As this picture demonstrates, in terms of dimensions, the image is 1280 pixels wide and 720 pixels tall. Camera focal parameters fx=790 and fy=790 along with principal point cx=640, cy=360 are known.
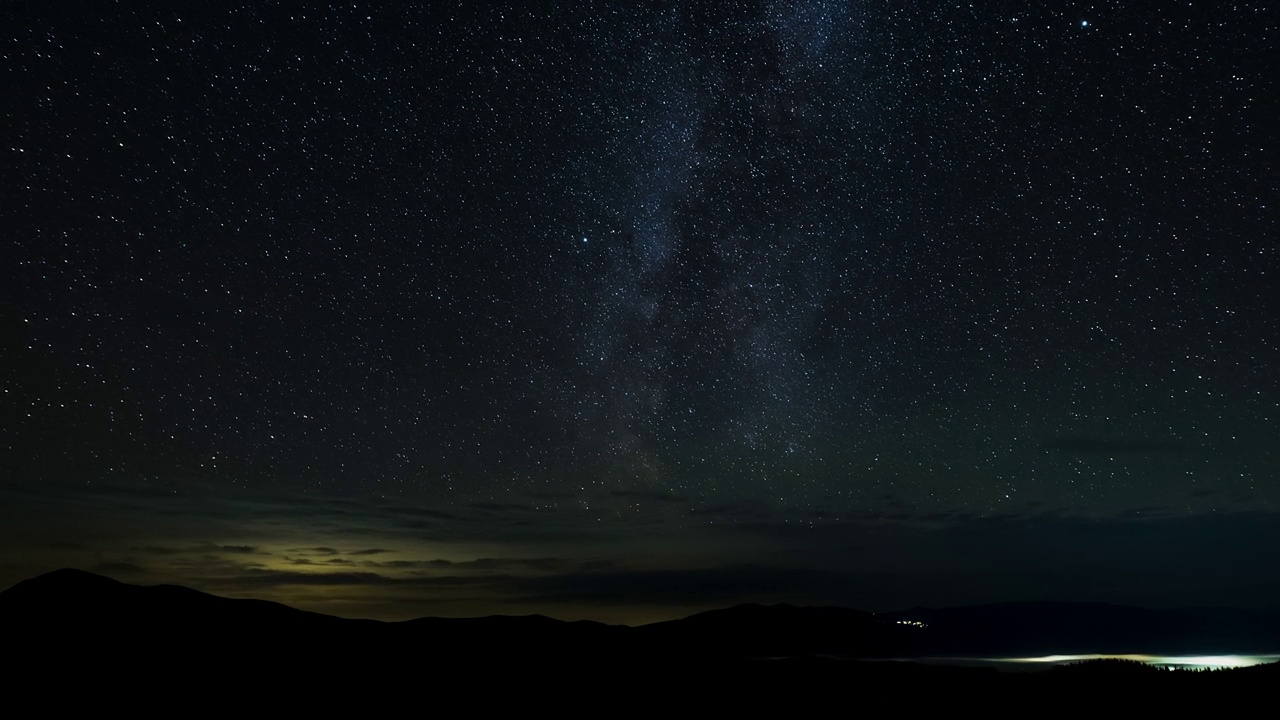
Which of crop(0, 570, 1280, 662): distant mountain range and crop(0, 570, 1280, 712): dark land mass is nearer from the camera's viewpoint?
crop(0, 570, 1280, 712): dark land mass

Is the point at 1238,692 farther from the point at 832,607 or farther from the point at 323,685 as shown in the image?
the point at 832,607

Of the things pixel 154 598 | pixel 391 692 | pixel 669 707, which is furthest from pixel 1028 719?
pixel 154 598

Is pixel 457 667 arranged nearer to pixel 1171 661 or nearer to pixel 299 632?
pixel 299 632

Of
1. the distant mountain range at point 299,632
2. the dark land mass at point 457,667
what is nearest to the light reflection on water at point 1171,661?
the dark land mass at point 457,667

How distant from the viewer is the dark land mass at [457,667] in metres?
20.6

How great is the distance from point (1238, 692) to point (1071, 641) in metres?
144

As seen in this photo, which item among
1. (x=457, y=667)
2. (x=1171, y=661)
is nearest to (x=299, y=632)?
(x=457, y=667)

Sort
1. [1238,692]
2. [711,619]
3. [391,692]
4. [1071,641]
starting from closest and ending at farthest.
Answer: [1238,692] < [391,692] < [711,619] < [1071,641]

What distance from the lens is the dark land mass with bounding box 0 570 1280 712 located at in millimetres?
20641

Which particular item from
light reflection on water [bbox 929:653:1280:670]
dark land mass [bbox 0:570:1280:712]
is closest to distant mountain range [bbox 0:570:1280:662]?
dark land mass [bbox 0:570:1280:712]

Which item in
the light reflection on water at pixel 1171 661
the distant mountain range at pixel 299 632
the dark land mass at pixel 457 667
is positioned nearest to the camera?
the dark land mass at pixel 457 667

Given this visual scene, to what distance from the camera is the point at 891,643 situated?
337 feet

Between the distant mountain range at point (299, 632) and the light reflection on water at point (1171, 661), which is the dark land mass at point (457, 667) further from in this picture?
the light reflection on water at point (1171, 661)

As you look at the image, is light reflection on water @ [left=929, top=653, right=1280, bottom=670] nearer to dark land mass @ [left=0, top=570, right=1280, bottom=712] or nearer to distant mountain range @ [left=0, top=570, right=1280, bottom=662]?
dark land mass @ [left=0, top=570, right=1280, bottom=712]
